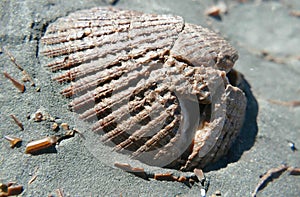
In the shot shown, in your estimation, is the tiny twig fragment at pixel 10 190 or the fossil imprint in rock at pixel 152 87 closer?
the tiny twig fragment at pixel 10 190

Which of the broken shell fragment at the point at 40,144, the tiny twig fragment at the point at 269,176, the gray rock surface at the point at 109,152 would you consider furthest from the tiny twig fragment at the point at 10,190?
the tiny twig fragment at the point at 269,176

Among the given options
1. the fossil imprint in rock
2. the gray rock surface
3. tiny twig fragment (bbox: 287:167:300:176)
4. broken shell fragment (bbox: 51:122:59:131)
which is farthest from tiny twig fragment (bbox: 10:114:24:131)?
tiny twig fragment (bbox: 287:167:300:176)

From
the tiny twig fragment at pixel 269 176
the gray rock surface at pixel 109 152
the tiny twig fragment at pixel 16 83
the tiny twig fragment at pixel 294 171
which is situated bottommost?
the tiny twig fragment at pixel 294 171

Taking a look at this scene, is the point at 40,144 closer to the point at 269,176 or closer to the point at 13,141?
the point at 13,141

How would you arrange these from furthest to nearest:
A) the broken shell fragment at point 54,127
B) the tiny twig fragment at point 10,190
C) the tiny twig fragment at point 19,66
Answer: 1. the tiny twig fragment at point 19,66
2. the broken shell fragment at point 54,127
3. the tiny twig fragment at point 10,190

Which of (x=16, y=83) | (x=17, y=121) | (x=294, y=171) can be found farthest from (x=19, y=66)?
(x=294, y=171)

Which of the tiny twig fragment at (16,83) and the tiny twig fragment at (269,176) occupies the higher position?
the tiny twig fragment at (16,83)

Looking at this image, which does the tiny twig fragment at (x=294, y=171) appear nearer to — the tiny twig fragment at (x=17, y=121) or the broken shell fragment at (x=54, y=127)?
the broken shell fragment at (x=54, y=127)
